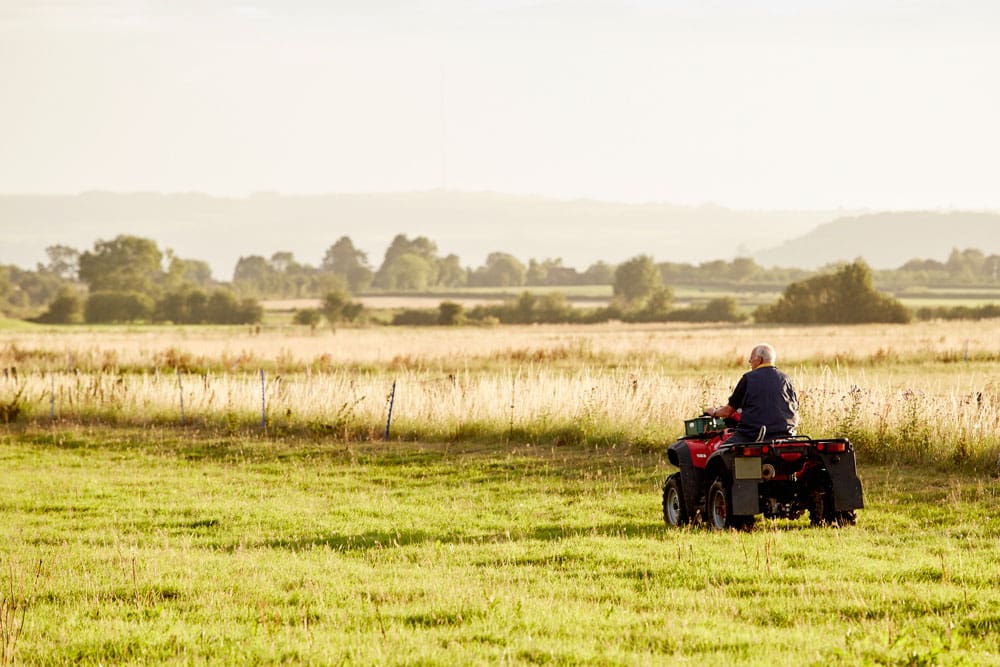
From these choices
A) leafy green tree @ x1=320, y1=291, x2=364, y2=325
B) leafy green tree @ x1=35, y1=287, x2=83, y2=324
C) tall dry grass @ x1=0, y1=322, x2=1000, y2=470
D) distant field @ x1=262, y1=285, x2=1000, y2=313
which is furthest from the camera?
distant field @ x1=262, y1=285, x2=1000, y2=313

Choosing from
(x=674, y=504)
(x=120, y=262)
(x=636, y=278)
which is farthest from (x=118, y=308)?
(x=674, y=504)

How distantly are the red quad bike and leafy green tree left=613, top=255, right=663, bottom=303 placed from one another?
126 metres

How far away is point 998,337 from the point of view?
57375 millimetres

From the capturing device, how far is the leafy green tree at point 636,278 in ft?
458

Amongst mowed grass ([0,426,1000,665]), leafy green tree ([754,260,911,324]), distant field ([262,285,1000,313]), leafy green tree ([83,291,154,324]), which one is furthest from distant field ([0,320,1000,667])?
distant field ([262,285,1000,313])

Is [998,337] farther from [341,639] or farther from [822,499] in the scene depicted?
[341,639]

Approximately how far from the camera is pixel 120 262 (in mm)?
151750

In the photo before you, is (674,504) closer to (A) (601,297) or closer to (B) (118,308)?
(B) (118,308)

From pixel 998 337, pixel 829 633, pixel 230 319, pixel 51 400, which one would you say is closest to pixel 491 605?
pixel 829 633

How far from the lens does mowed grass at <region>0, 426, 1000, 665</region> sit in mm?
8297

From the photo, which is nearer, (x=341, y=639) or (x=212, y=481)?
(x=341, y=639)

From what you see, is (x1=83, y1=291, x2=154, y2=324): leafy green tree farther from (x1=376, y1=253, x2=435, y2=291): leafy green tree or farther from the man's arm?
the man's arm

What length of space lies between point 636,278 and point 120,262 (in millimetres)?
65027

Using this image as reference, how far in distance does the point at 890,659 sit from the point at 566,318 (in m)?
102
